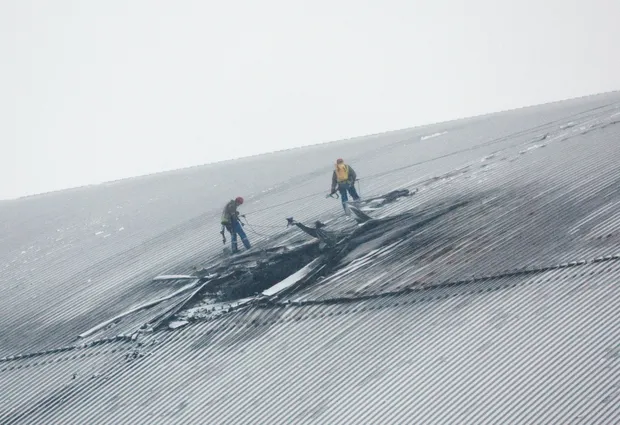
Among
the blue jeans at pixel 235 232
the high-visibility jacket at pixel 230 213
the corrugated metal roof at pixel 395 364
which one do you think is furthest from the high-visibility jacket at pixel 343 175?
the corrugated metal roof at pixel 395 364

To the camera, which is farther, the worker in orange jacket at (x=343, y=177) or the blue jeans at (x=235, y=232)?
the worker in orange jacket at (x=343, y=177)

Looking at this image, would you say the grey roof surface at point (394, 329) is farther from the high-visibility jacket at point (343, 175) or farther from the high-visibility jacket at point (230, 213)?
the high-visibility jacket at point (230, 213)

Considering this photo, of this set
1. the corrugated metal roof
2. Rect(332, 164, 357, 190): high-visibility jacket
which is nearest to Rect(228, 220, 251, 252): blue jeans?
Rect(332, 164, 357, 190): high-visibility jacket

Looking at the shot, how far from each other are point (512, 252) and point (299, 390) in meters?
7.54

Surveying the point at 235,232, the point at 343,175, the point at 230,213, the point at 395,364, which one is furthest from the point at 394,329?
the point at 343,175

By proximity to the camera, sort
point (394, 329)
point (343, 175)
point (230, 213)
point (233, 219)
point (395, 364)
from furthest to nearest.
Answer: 1. point (343, 175)
2. point (233, 219)
3. point (230, 213)
4. point (394, 329)
5. point (395, 364)

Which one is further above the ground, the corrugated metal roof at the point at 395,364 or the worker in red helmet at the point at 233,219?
the worker in red helmet at the point at 233,219

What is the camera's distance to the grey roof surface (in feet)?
43.3

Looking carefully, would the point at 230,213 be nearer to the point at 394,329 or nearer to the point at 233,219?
the point at 233,219

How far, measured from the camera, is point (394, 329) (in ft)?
53.3

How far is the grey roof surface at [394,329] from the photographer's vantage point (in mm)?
13195

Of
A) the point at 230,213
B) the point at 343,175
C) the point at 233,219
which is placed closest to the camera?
the point at 230,213

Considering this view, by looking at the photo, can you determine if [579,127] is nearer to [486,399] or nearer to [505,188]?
[505,188]

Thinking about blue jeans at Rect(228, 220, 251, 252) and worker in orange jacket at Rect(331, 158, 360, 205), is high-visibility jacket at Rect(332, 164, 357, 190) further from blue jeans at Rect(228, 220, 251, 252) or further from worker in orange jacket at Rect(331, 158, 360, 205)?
blue jeans at Rect(228, 220, 251, 252)
